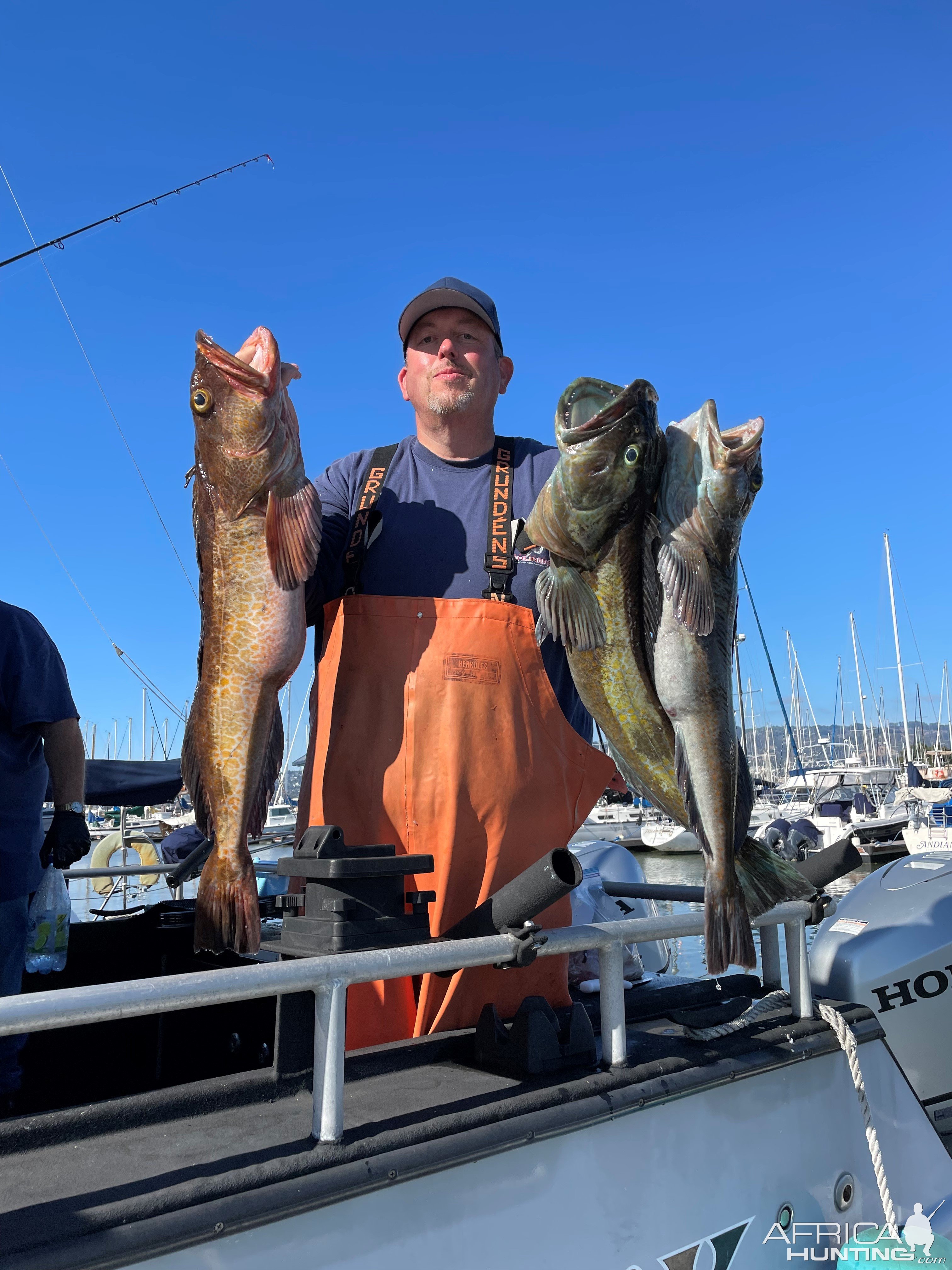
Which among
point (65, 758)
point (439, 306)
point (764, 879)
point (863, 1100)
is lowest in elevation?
point (863, 1100)

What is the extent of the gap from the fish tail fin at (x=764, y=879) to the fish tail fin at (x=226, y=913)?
1.31 m

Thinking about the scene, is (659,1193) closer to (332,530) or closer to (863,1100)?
(863,1100)

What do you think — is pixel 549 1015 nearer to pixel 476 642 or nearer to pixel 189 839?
pixel 476 642

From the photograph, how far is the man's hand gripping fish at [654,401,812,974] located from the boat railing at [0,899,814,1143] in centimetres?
20

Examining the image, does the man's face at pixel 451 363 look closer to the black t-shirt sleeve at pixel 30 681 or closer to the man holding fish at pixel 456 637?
the man holding fish at pixel 456 637

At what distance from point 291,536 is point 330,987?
1.28 meters

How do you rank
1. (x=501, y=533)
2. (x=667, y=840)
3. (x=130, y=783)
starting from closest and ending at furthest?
(x=501, y=533)
(x=130, y=783)
(x=667, y=840)

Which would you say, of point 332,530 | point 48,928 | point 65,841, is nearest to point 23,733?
point 65,841

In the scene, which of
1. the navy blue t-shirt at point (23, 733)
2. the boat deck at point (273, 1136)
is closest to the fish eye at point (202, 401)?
the navy blue t-shirt at point (23, 733)

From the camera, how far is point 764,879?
8.48ft

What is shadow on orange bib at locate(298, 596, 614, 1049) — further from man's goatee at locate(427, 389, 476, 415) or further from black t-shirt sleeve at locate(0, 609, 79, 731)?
black t-shirt sleeve at locate(0, 609, 79, 731)

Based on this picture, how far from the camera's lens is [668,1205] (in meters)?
2.29

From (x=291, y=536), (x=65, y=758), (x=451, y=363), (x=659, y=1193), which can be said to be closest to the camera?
(x=659, y=1193)

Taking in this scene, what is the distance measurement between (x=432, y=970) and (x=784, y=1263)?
151 cm
